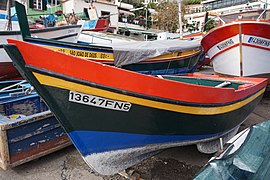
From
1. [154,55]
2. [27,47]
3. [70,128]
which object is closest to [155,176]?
[70,128]

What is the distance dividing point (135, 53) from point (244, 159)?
4.17 metres

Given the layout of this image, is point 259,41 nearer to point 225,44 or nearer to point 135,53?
point 225,44

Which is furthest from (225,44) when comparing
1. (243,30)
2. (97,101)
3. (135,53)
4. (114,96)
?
→ (97,101)

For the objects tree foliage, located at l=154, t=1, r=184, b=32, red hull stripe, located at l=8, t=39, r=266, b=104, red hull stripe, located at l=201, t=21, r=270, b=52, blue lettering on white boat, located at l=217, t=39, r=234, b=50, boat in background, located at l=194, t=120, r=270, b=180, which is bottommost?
boat in background, located at l=194, t=120, r=270, b=180

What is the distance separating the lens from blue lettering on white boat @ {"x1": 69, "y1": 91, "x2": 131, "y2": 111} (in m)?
2.16

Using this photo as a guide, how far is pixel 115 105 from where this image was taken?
2.28 metres

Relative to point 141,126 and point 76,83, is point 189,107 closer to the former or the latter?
point 141,126

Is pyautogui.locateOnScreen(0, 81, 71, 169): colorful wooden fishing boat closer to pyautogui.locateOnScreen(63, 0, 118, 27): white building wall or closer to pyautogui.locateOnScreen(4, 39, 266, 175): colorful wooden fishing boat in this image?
pyautogui.locateOnScreen(4, 39, 266, 175): colorful wooden fishing boat

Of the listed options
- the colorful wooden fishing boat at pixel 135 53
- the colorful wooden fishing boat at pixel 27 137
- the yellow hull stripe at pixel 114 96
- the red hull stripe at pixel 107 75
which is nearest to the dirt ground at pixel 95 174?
the colorful wooden fishing boat at pixel 27 137

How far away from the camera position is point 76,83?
2082mm

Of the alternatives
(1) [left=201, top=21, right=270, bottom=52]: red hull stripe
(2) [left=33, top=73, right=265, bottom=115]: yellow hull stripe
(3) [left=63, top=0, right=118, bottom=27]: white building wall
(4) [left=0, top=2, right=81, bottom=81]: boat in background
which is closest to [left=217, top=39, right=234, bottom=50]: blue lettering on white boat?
(1) [left=201, top=21, right=270, bottom=52]: red hull stripe

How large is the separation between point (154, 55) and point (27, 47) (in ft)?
14.1

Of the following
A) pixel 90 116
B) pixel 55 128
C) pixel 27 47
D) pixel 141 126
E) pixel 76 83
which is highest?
pixel 27 47

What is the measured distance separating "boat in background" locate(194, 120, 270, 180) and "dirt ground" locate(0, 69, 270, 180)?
1332 mm
